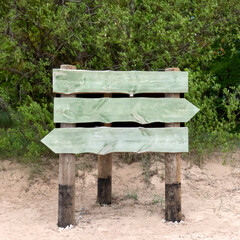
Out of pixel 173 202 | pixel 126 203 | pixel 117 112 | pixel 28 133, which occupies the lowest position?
pixel 126 203

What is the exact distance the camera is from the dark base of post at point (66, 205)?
14.6 ft

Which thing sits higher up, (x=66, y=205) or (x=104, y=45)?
(x=104, y=45)

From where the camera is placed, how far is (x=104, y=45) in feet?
22.4

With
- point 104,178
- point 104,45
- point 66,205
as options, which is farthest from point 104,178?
point 104,45

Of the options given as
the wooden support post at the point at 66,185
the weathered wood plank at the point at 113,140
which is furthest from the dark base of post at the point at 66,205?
the weathered wood plank at the point at 113,140

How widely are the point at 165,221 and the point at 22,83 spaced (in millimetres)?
3812

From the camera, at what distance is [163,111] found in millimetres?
4445

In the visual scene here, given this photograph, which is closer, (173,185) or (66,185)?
(66,185)

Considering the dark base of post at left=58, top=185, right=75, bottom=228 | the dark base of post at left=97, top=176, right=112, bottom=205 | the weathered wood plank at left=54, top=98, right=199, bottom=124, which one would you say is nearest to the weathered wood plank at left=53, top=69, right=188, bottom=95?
the weathered wood plank at left=54, top=98, right=199, bottom=124

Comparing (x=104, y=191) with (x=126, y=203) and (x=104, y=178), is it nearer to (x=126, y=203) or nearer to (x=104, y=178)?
(x=104, y=178)

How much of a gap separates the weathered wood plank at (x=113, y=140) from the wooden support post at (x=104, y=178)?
1017 mm

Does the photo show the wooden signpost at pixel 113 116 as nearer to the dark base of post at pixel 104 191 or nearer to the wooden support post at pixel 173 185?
the wooden support post at pixel 173 185

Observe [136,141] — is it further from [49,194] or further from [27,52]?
[27,52]

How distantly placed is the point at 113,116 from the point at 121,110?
11cm
